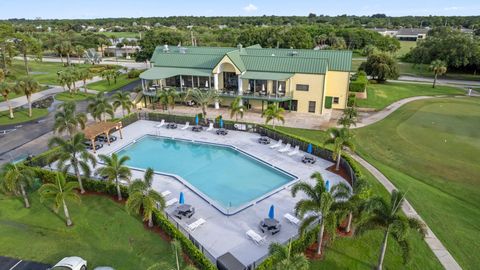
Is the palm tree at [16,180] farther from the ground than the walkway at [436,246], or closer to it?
farther from the ground

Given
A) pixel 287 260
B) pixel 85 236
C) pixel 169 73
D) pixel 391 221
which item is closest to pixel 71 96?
pixel 169 73

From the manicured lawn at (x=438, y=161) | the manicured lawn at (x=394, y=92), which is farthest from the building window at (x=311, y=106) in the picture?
the manicured lawn at (x=394, y=92)

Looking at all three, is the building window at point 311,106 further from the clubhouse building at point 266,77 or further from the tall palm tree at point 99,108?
the tall palm tree at point 99,108

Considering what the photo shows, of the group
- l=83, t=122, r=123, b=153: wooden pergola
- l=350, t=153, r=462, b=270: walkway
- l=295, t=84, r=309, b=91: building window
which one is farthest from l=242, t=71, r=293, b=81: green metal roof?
l=350, t=153, r=462, b=270: walkway

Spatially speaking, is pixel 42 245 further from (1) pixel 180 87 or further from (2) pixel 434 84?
(2) pixel 434 84

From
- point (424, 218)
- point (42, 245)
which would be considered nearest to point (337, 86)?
point (424, 218)

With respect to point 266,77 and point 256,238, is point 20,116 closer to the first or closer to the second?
point 266,77

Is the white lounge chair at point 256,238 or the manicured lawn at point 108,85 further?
the manicured lawn at point 108,85
